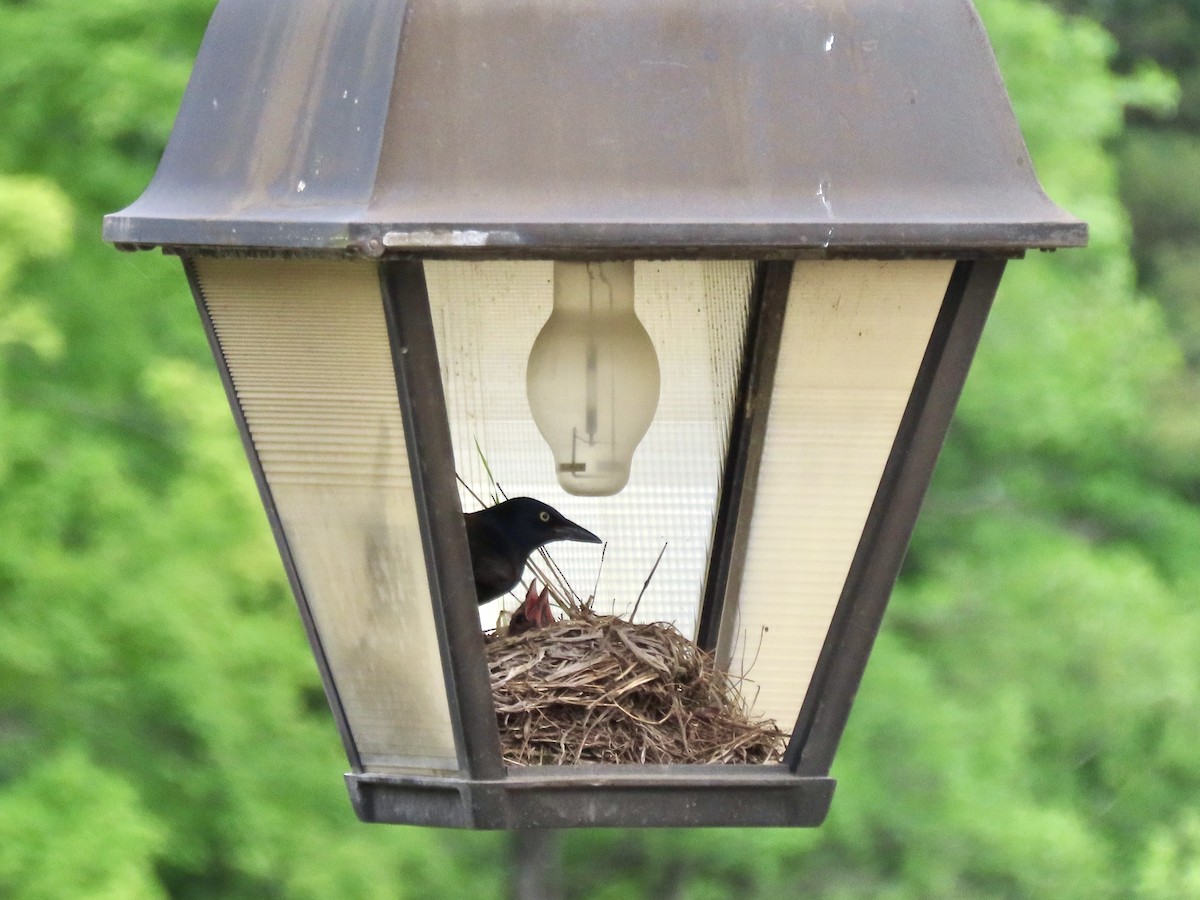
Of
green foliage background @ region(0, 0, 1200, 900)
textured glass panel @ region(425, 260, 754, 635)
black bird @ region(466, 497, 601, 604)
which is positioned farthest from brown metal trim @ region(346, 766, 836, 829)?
green foliage background @ region(0, 0, 1200, 900)

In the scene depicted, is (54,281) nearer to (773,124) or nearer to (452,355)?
(452,355)

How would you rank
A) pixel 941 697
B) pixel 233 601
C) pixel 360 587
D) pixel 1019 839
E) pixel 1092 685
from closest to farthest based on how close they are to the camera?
pixel 360 587 < pixel 233 601 < pixel 1019 839 < pixel 941 697 < pixel 1092 685

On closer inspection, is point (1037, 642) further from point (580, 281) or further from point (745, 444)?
point (580, 281)

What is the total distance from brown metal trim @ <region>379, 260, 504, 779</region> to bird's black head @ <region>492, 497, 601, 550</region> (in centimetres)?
81

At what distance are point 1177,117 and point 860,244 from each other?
17.2 metres

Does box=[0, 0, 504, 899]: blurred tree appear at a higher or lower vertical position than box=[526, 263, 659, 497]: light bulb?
lower

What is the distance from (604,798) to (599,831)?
8221mm

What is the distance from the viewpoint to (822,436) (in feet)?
6.98

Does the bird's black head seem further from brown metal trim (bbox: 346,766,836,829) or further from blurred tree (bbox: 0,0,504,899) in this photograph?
blurred tree (bbox: 0,0,504,899)

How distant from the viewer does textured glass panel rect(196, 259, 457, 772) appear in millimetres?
1959

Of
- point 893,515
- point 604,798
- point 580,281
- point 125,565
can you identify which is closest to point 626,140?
point 580,281

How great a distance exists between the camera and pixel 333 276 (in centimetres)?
192

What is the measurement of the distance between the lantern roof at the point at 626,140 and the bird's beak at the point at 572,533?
112 cm

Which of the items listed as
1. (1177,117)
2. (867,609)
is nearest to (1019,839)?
(867,609)
